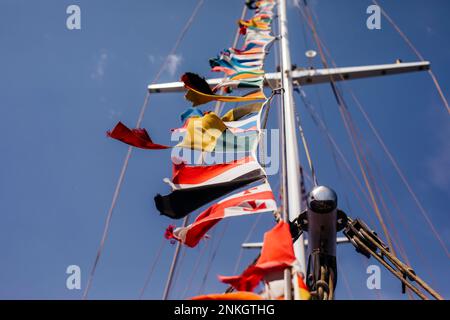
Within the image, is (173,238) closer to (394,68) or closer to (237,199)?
(237,199)

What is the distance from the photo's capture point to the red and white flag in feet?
13.0

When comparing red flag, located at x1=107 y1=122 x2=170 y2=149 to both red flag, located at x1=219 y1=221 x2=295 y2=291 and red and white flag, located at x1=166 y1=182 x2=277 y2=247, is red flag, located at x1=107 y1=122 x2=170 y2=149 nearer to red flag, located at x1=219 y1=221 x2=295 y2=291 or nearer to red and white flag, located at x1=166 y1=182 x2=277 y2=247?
red and white flag, located at x1=166 y1=182 x2=277 y2=247

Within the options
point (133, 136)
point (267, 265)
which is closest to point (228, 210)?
point (267, 265)

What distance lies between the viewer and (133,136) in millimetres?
4812

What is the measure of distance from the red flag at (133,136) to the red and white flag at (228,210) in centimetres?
110

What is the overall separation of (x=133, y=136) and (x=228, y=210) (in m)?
1.59

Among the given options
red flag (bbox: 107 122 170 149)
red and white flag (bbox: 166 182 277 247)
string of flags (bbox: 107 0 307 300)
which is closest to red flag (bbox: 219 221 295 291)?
string of flags (bbox: 107 0 307 300)

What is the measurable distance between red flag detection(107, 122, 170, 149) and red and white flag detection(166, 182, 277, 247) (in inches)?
43.5

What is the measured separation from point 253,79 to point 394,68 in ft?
13.0
